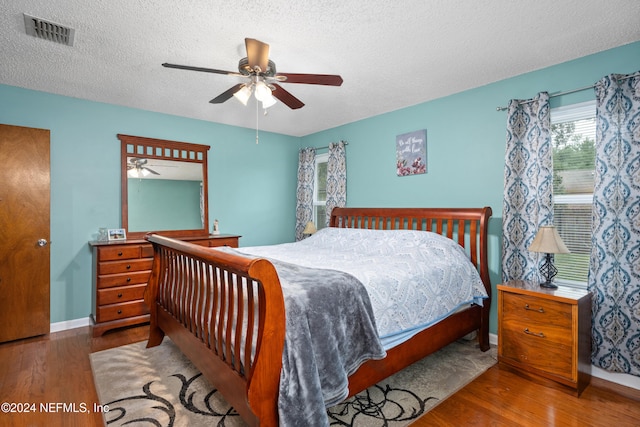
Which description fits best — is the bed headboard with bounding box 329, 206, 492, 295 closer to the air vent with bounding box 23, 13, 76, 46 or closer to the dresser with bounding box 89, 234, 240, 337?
the dresser with bounding box 89, 234, 240, 337

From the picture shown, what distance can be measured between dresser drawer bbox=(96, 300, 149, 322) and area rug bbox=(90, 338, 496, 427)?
0.53 m

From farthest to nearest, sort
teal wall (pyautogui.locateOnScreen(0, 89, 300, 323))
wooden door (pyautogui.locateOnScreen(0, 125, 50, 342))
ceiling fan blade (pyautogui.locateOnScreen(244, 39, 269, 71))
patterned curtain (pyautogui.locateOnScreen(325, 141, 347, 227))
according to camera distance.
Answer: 1. patterned curtain (pyautogui.locateOnScreen(325, 141, 347, 227))
2. teal wall (pyautogui.locateOnScreen(0, 89, 300, 323))
3. wooden door (pyautogui.locateOnScreen(0, 125, 50, 342))
4. ceiling fan blade (pyautogui.locateOnScreen(244, 39, 269, 71))

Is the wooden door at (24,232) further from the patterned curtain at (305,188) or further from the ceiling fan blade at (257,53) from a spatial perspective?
the patterned curtain at (305,188)

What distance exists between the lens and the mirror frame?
3.94m

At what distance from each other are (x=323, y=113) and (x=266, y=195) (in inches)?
65.6

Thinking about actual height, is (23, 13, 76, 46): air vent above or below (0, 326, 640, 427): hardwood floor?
above

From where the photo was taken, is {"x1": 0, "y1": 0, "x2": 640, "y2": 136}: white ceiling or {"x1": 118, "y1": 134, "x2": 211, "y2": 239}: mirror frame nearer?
{"x1": 0, "y1": 0, "x2": 640, "y2": 136}: white ceiling

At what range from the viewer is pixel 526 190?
114 inches

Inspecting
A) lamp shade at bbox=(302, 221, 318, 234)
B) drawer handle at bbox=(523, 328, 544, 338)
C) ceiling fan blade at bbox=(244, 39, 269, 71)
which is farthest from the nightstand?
lamp shade at bbox=(302, 221, 318, 234)

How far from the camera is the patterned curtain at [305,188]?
527 cm

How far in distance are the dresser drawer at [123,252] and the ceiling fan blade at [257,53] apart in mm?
2513

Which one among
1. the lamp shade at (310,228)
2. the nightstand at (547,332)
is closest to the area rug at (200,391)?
the nightstand at (547,332)

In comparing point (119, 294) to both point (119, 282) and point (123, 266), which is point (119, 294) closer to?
point (119, 282)

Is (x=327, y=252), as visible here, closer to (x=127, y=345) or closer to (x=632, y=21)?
(x=127, y=345)
